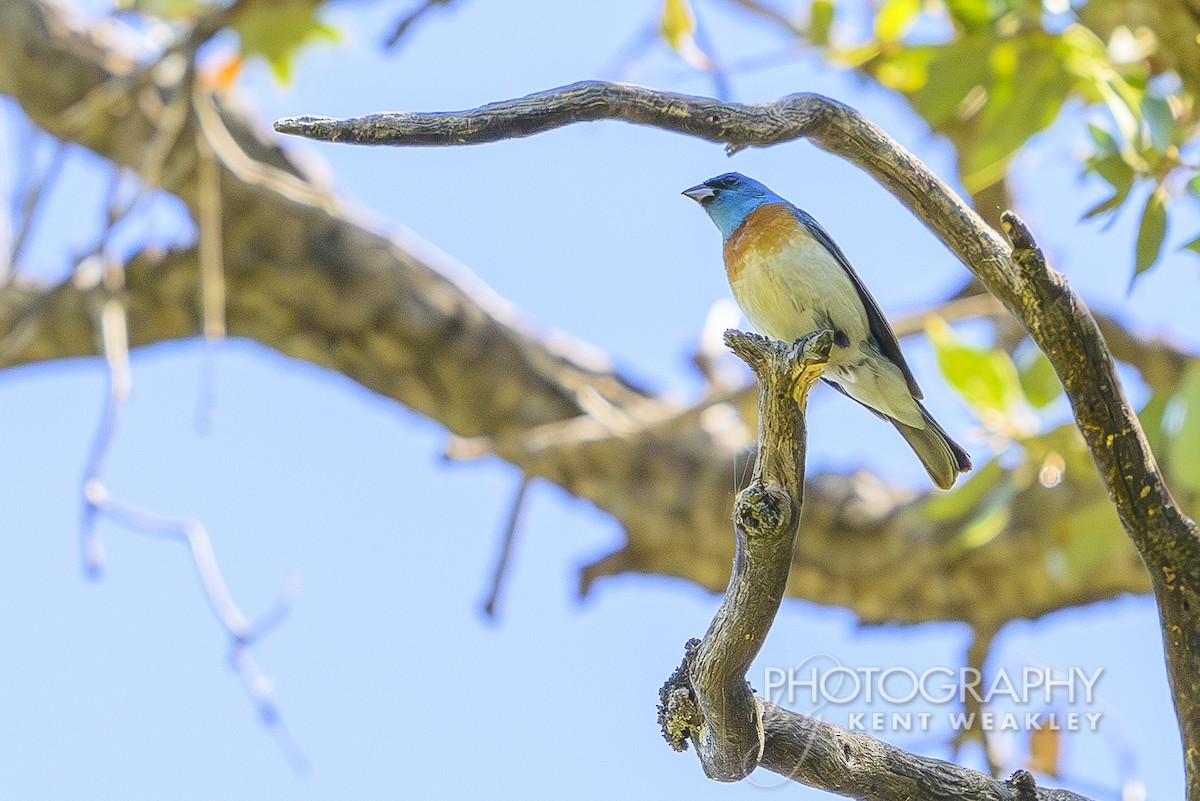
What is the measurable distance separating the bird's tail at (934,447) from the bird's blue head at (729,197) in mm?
863

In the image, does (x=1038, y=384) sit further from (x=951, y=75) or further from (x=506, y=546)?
(x=506, y=546)

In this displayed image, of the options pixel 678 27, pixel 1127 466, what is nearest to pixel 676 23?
pixel 678 27

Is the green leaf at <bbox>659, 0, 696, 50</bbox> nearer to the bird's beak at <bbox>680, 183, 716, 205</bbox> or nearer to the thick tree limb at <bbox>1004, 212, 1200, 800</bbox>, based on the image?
the bird's beak at <bbox>680, 183, 716, 205</bbox>

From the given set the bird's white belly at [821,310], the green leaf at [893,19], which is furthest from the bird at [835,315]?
the green leaf at [893,19]

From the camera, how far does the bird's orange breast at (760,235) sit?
12.1ft

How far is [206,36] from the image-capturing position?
5129 mm

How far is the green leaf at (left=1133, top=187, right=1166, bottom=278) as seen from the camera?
9.74 feet

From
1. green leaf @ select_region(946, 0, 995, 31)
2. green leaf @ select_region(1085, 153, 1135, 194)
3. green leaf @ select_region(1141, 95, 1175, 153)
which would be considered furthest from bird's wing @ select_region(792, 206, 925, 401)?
green leaf @ select_region(946, 0, 995, 31)

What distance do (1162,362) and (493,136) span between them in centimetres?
411

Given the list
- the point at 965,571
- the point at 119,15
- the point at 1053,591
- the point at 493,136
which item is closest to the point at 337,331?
the point at 119,15

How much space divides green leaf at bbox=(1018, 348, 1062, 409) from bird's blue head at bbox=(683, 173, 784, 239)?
39.7 inches

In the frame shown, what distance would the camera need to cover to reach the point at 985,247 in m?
2.42

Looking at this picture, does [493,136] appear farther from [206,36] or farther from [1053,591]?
[1053,591]

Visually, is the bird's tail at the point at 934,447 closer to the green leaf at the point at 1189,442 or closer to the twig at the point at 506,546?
the green leaf at the point at 1189,442
